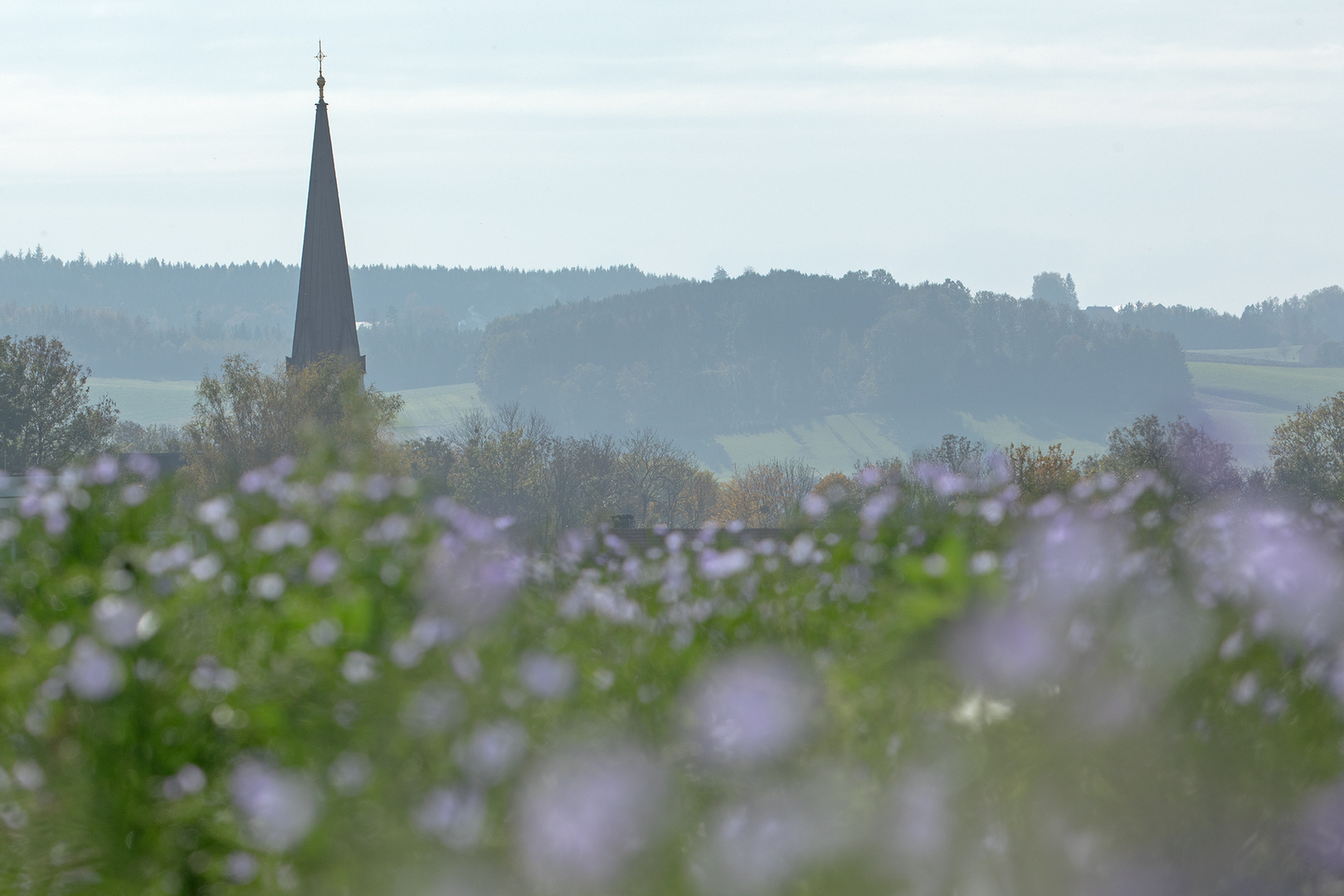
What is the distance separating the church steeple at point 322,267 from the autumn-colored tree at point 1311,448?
1478 inches

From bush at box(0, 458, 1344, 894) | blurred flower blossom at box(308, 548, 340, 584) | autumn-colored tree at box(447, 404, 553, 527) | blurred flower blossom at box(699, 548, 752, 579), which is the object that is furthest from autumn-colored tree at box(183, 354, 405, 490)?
bush at box(0, 458, 1344, 894)

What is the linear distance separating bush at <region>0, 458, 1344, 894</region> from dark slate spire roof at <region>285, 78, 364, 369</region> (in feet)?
152

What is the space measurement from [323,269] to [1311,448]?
1604 inches

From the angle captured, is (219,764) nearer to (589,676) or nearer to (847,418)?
(589,676)

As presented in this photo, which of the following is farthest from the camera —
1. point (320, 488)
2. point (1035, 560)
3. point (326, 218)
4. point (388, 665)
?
Answer: point (326, 218)

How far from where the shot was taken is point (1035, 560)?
504 centimetres

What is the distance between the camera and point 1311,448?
2010 inches

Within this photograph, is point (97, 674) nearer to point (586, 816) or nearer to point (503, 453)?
point (586, 816)

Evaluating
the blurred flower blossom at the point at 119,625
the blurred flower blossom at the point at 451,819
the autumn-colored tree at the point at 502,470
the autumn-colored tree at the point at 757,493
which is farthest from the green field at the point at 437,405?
the blurred flower blossom at the point at 451,819

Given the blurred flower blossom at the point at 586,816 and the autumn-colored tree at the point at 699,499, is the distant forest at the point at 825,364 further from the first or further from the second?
the blurred flower blossom at the point at 586,816

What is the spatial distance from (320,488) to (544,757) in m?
3.06

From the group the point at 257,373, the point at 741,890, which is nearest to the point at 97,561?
the point at 741,890

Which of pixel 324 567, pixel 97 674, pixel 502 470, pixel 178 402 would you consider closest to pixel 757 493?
pixel 502 470

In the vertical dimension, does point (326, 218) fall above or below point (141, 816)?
above
